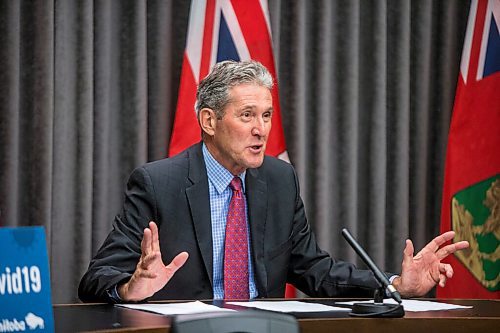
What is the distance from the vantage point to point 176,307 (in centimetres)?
231

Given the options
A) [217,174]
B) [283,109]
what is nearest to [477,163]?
[283,109]

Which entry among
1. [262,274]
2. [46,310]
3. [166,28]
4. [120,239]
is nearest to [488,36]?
[166,28]

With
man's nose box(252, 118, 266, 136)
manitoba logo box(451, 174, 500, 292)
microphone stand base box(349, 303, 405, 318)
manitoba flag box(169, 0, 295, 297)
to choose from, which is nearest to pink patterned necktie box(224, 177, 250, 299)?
man's nose box(252, 118, 266, 136)

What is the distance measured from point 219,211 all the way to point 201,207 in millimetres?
73

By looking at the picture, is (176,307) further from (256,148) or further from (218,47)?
(218,47)

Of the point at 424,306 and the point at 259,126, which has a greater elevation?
the point at 259,126

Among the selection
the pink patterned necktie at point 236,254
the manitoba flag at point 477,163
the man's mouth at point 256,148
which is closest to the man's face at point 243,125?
the man's mouth at point 256,148

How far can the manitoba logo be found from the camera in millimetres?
4016

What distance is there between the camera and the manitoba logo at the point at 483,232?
4.02 metres

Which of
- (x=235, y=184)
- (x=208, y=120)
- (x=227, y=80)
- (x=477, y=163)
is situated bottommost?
(x=235, y=184)

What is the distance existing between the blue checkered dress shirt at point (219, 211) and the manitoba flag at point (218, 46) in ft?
2.81

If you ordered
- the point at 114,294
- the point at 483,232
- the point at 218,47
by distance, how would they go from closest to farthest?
the point at 114,294 → the point at 218,47 → the point at 483,232

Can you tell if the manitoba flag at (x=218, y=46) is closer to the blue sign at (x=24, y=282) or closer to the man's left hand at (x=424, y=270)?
the man's left hand at (x=424, y=270)

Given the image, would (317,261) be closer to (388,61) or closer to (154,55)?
(154,55)
